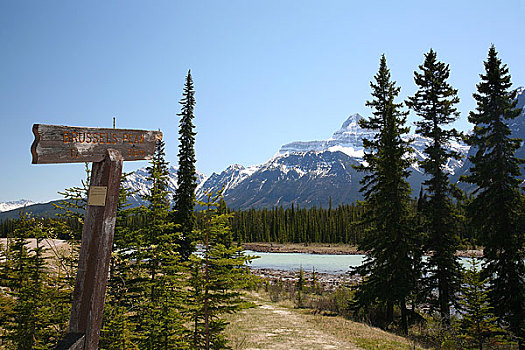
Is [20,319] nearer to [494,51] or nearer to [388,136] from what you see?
[388,136]

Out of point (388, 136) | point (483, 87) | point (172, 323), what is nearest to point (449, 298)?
point (388, 136)

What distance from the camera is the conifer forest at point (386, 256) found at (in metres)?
7.46

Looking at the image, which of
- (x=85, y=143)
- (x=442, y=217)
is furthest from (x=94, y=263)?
(x=442, y=217)

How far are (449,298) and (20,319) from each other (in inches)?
788

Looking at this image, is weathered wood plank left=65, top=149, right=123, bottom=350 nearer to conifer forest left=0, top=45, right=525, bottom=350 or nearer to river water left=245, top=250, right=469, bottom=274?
conifer forest left=0, top=45, right=525, bottom=350

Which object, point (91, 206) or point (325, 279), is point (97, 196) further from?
point (325, 279)

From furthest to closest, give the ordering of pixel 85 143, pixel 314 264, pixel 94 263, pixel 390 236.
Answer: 1. pixel 314 264
2. pixel 390 236
3. pixel 85 143
4. pixel 94 263

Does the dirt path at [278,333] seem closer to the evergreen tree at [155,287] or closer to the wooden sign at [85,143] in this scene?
the evergreen tree at [155,287]

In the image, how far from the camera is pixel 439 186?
20453 millimetres

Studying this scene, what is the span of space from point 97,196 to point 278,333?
32.6ft

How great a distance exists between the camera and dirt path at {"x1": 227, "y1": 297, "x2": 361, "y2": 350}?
1070 cm

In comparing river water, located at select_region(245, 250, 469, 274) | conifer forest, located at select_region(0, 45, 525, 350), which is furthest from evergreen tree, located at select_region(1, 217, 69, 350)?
river water, located at select_region(245, 250, 469, 274)

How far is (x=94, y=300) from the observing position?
412 cm

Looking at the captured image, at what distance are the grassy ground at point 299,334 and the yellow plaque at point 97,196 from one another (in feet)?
22.2
